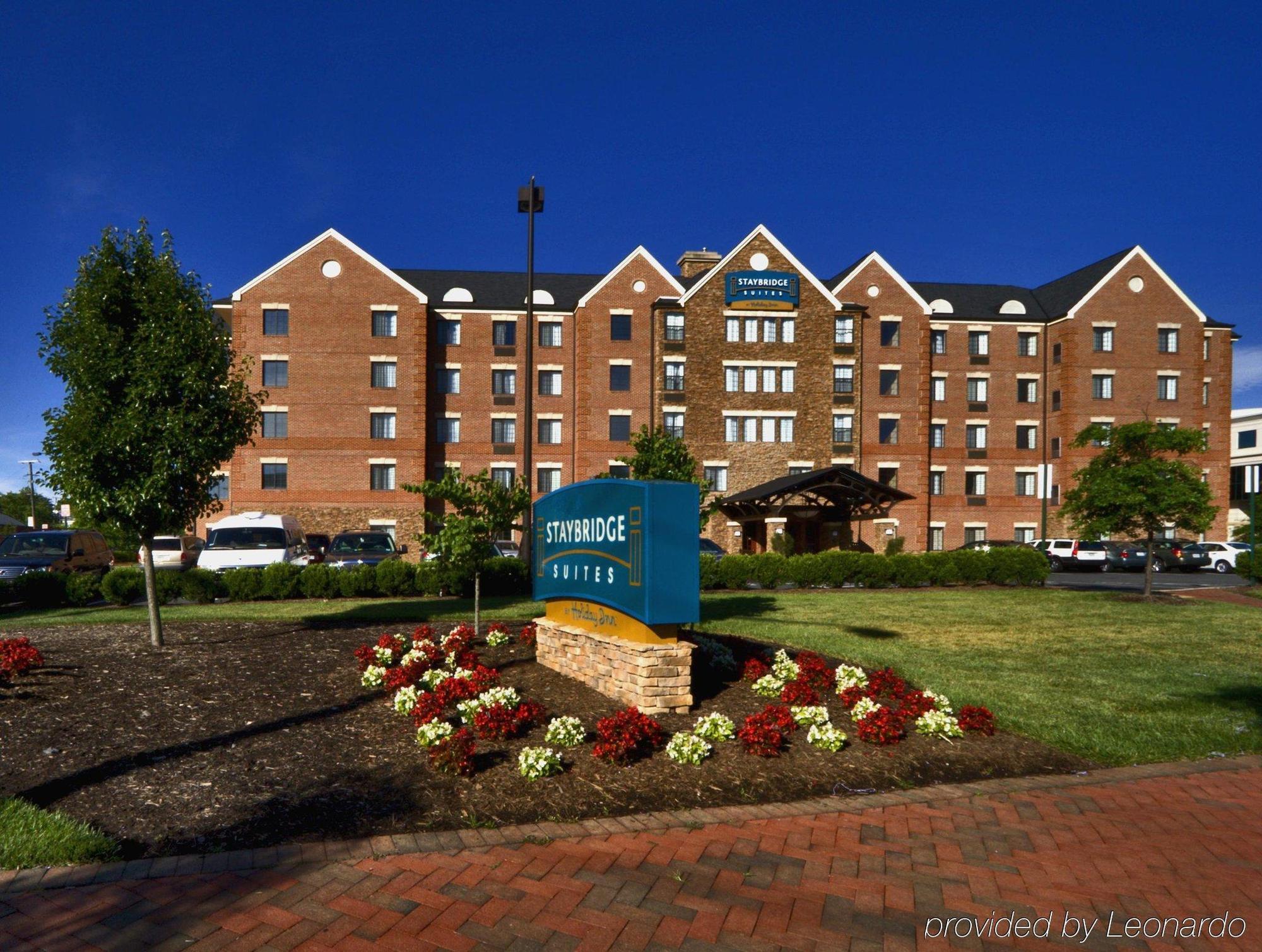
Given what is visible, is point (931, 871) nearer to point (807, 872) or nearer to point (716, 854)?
point (807, 872)

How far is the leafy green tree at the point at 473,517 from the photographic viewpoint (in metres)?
11.0

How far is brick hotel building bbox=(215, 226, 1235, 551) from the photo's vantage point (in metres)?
42.0

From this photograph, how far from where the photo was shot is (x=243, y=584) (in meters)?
18.7

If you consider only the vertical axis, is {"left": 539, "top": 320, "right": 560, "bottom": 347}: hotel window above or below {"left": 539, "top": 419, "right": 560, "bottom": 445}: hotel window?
above

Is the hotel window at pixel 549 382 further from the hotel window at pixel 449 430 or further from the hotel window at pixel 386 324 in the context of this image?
the hotel window at pixel 386 324

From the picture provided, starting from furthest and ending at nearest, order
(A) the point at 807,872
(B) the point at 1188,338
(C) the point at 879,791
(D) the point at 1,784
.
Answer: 1. (B) the point at 1188,338
2. (C) the point at 879,791
3. (D) the point at 1,784
4. (A) the point at 807,872

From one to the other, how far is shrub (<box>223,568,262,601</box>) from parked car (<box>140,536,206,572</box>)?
359 inches

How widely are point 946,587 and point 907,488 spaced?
70.4 ft

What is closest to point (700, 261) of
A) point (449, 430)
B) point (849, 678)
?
point (449, 430)

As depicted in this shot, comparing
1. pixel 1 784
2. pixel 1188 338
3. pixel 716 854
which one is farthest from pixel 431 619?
pixel 1188 338

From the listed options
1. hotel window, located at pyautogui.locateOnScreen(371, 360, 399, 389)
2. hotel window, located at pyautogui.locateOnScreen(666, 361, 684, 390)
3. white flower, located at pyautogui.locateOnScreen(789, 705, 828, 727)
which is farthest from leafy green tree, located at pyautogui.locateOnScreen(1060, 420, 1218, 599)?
hotel window, located at pyautogui.locateOnScreen(371, 360, 399, 389)

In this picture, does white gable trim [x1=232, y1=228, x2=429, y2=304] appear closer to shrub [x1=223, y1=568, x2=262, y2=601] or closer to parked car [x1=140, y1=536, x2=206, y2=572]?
parked car [x1=140, y1=536, x2=206, y2=572]

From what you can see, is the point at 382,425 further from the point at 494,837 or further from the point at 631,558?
the point at 494,837

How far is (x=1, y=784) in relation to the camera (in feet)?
19.7
